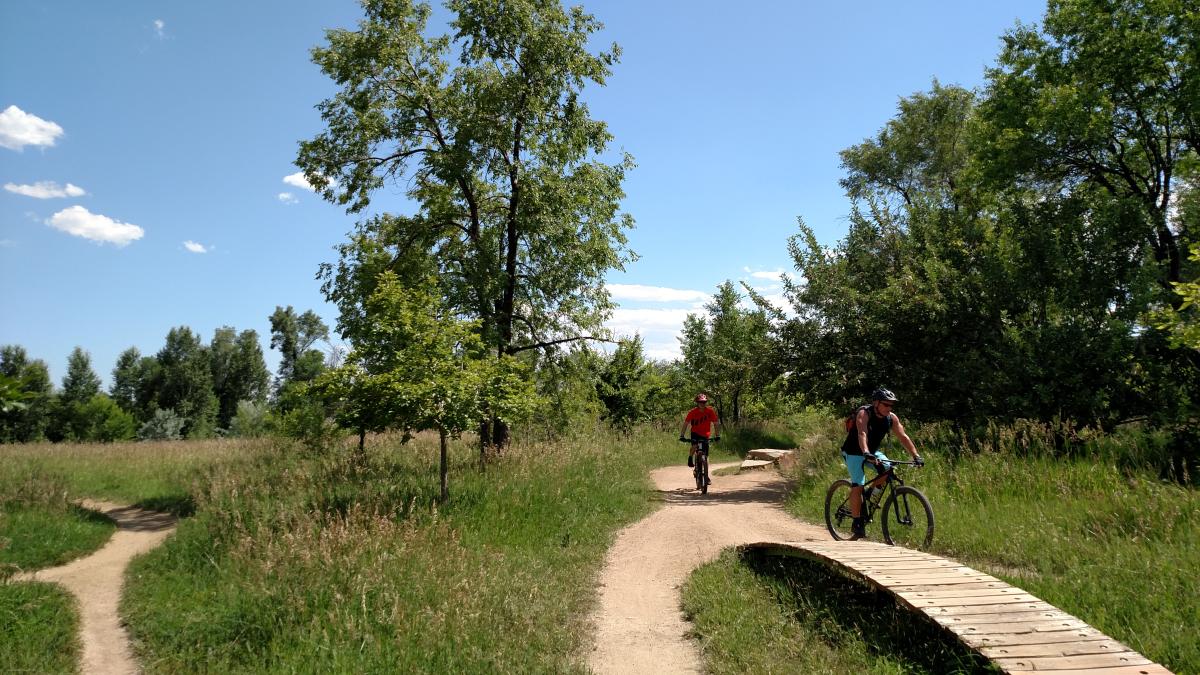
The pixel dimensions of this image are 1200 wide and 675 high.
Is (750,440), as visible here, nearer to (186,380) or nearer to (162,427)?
(162,427)

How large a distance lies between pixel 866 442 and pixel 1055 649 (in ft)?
12.8

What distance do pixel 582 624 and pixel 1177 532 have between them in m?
6.27

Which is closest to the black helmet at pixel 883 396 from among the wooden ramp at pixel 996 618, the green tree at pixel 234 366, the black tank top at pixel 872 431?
the black tank top at pixel 872 431

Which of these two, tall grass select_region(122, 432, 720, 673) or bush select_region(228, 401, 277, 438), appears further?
bush select_region(228, 401, 277, 438)

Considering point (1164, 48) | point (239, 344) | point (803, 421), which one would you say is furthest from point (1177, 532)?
point (239, 344)

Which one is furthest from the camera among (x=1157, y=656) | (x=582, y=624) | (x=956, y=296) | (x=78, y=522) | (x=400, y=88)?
(x=400, y=88)

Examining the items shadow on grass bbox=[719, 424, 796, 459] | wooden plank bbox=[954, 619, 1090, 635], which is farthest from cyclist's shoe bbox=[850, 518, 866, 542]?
shadow on grass bbox=[719, 424, 796, 459]

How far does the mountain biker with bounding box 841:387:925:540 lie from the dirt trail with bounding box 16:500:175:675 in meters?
8.58

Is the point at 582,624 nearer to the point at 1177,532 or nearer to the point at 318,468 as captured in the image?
the point at 1177,532

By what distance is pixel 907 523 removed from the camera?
762 cm

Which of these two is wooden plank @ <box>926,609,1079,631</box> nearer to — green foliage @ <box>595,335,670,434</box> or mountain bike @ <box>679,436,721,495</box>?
mountain bike @ <box>679,436,721,495</box>

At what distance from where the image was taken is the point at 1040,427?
971cm

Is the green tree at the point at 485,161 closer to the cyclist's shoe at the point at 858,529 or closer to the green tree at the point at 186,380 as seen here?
the cyclist's shoe at the point at 858,529

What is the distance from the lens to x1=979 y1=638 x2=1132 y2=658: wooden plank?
4.09 m
